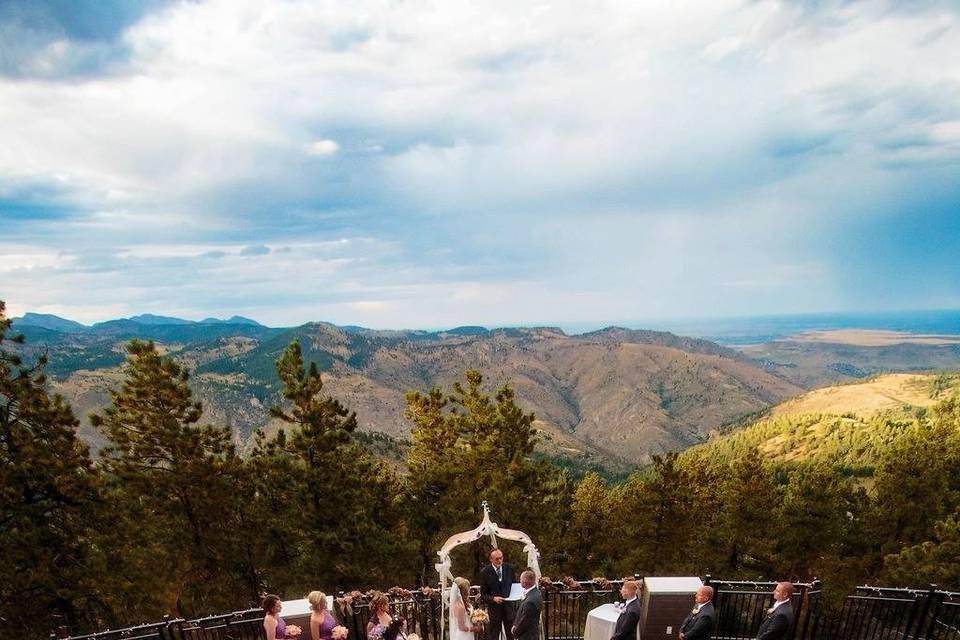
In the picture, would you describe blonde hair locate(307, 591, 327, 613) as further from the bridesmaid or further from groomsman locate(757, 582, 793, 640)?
groomsman locate(757, 582, 793, 640)

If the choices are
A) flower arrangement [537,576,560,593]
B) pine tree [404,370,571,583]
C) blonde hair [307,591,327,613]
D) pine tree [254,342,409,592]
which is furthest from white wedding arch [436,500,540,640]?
pine tree [404,370,571,583]

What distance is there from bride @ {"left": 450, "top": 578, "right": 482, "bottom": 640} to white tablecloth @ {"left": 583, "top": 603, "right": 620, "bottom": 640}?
2.38 m

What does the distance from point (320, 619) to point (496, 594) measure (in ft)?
11.7

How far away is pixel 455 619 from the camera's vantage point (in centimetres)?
1070

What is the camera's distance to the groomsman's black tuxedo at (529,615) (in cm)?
1063

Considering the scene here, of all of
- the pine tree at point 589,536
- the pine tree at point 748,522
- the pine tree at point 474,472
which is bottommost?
the pine tree at point 589,536

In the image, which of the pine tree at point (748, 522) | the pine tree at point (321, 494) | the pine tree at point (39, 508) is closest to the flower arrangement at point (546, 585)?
the pine tree at point (321, 494)

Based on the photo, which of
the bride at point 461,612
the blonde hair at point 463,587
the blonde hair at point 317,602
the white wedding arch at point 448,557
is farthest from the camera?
the white wedding arch at point 448,557

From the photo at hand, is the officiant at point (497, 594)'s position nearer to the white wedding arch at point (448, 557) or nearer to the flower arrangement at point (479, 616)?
the white wedding arch at point (448, 557)

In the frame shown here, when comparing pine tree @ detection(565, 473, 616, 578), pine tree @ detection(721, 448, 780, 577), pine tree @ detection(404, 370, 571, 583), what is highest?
pine tree @ detection(404, 370, 571, 583)

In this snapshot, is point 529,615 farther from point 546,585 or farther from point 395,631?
point 395,631

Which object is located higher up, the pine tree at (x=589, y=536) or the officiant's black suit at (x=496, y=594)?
the officiant's black suit at (x=496, y=594)

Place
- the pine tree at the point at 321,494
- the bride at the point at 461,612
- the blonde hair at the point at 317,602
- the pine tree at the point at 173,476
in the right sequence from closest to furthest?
the blonde hair at the point at 317,602 → the bride at the point at 461,612 → the pine tree at the point at 173,476 → the pine tree at the point at 321,494

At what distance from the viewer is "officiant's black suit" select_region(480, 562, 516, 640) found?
11812 mm
